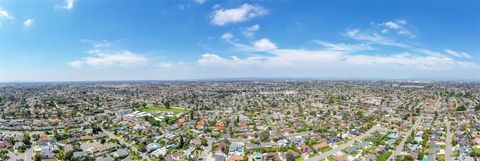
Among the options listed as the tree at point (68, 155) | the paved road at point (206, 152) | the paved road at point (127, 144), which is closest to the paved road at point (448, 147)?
the paved road at point (206, 152)

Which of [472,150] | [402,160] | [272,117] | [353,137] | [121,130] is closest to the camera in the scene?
[402,160]

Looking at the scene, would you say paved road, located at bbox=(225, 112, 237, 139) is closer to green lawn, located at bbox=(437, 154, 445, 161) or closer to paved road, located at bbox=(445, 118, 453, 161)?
green lawn, located at bbox=(437, 154, 445, 161)

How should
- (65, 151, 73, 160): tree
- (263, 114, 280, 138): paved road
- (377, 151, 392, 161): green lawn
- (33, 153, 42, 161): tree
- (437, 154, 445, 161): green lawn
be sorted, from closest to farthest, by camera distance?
(377, 151, 392, 161): green lawn → (33, 153, 42, 161): tree → (437, 154, 445, 161): green lawn → (65, 151, 73, 160): tree → (263, 114, 280, 138): paved road

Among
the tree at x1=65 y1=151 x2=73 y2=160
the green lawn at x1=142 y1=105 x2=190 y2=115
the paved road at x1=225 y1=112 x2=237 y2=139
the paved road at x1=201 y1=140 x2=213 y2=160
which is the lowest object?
the paved road at x1=201 y1=140 x2=213 y2=160

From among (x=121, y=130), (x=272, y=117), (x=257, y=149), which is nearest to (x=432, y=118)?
(x=272, y=117)

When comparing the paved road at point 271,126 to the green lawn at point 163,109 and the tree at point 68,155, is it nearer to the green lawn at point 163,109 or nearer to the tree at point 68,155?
the green lawn at point 163,109

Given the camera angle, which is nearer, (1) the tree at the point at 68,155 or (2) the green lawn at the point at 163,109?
(1) the tree at the point at 68,155

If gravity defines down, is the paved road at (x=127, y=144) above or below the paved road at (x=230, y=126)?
below

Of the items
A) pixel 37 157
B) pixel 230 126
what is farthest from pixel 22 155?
pixel 230 126

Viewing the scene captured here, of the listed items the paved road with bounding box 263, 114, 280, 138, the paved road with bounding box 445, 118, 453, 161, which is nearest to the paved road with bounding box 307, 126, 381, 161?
the paved road with bounding box 263, 114, 280, 138

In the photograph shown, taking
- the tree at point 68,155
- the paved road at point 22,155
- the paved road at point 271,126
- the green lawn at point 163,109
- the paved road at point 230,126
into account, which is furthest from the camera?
the green lawn at point 163,109

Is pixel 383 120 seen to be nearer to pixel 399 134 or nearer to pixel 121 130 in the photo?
pixel 399 134
